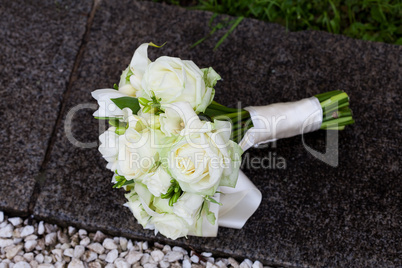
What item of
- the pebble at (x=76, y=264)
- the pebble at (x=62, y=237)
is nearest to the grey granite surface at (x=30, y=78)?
the pebble at (x=62, y=237)

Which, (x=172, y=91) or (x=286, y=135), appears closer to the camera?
(x=172, y=91)

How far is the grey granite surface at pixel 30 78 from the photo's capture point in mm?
1491

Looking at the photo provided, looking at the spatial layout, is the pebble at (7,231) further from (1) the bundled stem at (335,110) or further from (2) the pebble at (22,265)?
(1) the bundled stem at (335,110)

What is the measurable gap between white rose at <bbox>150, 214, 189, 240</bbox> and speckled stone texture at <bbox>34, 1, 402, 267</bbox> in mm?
319

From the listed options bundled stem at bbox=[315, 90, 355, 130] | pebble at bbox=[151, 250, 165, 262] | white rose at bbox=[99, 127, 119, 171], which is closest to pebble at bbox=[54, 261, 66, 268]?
pebble at bbox=[151, 250, 165, 262]

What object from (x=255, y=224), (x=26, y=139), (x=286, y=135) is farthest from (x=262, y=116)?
(x=26, y=139)

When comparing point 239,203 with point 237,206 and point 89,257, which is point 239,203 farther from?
point 89,257

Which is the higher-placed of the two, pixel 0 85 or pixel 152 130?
pixel 152 130

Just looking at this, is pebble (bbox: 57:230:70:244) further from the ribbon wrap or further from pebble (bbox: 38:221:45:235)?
the ribbon wrap

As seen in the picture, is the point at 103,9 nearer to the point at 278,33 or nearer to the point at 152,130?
the point at 278,33

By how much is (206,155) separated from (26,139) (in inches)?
37.3

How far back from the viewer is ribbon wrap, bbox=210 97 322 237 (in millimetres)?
1290

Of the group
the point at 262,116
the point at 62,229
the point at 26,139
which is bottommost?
the point at 62,229

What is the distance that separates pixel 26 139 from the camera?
155 cm
